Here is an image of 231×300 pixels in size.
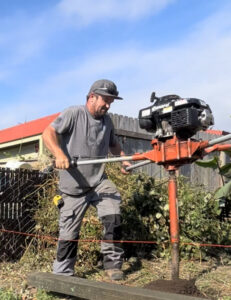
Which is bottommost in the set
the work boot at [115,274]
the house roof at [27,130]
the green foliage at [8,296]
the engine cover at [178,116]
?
the green foliage at [8,296]

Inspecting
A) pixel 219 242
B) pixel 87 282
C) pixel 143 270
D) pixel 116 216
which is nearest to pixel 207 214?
pixel 219 242

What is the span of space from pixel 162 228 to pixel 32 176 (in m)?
1.91

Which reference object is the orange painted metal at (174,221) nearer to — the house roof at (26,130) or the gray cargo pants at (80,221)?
the gray cargo pants at (80,221)

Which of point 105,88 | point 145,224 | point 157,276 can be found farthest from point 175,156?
point 145,224

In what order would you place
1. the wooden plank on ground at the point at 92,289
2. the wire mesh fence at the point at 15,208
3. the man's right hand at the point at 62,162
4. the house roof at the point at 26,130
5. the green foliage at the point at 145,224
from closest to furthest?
the wooden plank on ground at the point at 92,289, the man's right hand at the point at 62,162, the green foliage at the point at 145,224, the wire mesh fence at the point at 15,208, the house roof at the point at 26,130

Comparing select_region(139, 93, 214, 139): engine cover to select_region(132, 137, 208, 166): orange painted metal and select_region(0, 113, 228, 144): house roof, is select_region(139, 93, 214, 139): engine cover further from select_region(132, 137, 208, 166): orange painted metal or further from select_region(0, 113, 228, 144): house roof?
select_region(0, 113, 228, 144): house roof

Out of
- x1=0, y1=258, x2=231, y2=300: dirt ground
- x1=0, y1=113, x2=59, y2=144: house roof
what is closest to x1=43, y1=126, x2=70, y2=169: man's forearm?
x1=0, y1=258, x2=231, y2=300: dirt ground

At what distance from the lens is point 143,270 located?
4.95 m

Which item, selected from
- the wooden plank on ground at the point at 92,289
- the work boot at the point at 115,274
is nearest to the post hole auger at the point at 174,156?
the wooden plank on ground at the point at 92,289

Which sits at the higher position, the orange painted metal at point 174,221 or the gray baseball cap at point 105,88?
the gray baseball cap at point 105,88

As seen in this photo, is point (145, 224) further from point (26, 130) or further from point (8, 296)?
point (26, 130)

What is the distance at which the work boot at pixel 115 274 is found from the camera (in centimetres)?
446

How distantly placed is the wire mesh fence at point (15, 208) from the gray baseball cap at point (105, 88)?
6.18ft

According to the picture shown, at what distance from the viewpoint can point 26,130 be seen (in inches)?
476
